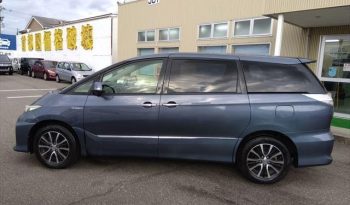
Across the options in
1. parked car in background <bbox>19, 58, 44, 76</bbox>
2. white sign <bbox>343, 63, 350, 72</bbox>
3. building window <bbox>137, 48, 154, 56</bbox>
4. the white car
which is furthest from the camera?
the white car

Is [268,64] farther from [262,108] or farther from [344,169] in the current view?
[344,169]

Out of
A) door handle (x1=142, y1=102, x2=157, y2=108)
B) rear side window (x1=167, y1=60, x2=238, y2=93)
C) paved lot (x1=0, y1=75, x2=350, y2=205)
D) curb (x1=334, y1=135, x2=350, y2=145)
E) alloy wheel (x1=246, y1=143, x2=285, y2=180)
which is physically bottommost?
paved lot (x1=0, y1=75, x2=350, y2=205)

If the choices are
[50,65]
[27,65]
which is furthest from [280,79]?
[27,65]

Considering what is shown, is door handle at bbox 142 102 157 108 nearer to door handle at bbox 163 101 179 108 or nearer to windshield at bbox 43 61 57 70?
door handle at bbox 163 101 179 108

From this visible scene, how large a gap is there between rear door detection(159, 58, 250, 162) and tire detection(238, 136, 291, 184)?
0.24 m

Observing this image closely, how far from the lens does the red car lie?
22.9m

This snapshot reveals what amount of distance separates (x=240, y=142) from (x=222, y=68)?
1.05 meters

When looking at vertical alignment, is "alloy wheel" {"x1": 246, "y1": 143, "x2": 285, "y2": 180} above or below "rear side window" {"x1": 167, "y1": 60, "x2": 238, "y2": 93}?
below

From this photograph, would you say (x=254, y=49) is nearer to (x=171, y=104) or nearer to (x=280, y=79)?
(x=280, y=79)

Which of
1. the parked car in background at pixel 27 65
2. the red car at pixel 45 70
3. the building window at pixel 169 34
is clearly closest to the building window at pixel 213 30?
the building window at pixel 169 34

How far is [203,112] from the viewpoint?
4.39m

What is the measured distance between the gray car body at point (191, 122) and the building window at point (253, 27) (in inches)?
278

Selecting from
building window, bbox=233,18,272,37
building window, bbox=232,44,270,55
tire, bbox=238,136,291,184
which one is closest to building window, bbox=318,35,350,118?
building window, bbox=232,44,270,55

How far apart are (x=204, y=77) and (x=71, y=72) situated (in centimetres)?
1663
